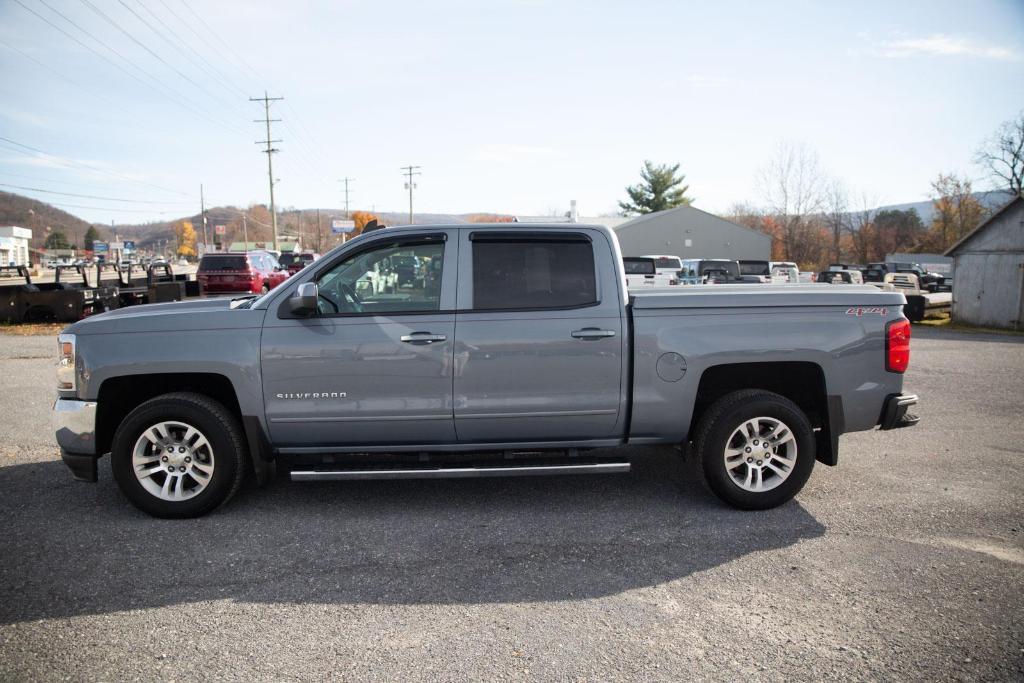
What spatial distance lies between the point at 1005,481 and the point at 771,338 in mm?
2570

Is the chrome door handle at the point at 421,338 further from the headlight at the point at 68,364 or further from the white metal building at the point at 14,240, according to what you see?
the white metal building at the point at 14,240

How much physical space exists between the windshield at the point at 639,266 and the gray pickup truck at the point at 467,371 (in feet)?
51.0

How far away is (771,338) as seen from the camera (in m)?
4.71

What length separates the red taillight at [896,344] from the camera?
4719 mm

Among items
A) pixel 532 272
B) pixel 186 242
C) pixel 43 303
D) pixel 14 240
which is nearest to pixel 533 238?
pixel 532 272

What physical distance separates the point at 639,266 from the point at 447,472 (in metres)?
16.9

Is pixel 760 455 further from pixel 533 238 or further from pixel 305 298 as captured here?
pixel 305 298

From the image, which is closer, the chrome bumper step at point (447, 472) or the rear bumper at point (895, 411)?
the chrome bumper step at point (447, 472)

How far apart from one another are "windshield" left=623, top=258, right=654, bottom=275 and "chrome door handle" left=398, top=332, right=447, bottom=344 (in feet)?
53.4

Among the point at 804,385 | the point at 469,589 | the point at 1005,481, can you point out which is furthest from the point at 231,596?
the point at 1005,481

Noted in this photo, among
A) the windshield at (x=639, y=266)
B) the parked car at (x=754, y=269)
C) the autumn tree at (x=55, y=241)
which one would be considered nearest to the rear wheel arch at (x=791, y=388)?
the windshield at (x=639, y=266)

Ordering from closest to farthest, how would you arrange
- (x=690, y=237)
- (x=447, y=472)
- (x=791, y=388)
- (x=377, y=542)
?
(x=377, y=542) → (x=447, y=472) → (x=791, y=388) → (x=690, y=237)

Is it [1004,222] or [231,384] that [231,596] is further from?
[1004,222]

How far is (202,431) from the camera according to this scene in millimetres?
4570
